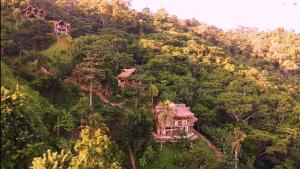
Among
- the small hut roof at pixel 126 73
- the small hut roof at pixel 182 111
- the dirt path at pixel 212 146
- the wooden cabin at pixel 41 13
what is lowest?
the dirt path at pixel 212 146

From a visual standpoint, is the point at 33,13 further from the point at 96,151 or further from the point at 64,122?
the point at 96,151

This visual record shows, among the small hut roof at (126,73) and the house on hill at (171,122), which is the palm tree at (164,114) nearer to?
the house on hill at (171,122)

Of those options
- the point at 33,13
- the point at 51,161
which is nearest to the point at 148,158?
the point at 51,161

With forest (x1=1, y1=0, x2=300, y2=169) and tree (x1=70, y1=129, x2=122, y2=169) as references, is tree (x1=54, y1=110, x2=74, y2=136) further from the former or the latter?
tree (x1=70, y1=129, x2=122, y2=169)

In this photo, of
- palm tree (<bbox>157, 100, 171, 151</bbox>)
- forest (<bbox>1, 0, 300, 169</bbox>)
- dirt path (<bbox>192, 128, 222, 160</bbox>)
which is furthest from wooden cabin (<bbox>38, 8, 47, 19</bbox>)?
dirt path (<bbox>192, 128, 222, 160</bbox>)

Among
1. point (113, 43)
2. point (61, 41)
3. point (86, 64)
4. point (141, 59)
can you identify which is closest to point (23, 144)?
point (86, 64)

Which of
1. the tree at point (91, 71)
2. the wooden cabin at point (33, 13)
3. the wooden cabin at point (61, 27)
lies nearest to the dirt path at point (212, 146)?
the tree at point (91, 71)
